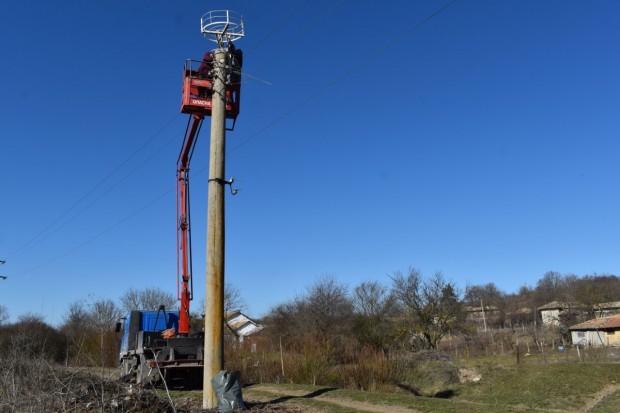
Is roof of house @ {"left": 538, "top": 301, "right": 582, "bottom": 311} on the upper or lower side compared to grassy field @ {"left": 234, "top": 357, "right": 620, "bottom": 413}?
upper

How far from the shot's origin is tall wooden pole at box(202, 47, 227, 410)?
413 inches

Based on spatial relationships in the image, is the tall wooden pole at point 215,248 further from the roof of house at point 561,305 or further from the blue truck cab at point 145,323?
the roof of house at point 561,305

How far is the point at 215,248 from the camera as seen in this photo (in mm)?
10859

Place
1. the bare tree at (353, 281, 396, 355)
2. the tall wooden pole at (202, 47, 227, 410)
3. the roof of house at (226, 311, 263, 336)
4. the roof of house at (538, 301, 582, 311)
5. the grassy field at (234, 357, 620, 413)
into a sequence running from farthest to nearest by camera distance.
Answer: the roof of house at (226, 311, 263, 336) < the roof of house at (538, 301, 582, 311) < the bare tree at (353, 281, 396, 355) < the grassy field at (234, 357, 620, 413) < the tall wooden pole at (202, 47, 227, 410)

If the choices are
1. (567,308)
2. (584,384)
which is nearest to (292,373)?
(584,384)

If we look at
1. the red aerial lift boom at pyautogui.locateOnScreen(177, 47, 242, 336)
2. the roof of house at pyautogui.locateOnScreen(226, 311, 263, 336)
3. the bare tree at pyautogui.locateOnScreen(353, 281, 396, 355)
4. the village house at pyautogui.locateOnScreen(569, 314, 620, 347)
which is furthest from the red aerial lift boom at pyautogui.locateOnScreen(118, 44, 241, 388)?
the roof of house at pyautogui.locateOnScreen(226, 311, 263, 336)

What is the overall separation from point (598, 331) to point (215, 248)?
55378mm

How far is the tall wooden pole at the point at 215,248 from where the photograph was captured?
34.4ft

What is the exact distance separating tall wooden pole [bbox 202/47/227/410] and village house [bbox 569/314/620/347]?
5425 cm

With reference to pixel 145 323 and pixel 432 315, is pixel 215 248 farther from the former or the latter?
pixel 432 315

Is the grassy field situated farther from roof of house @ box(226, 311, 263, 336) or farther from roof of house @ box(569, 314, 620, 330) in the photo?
roof of house @ box(226, 311, 263, 336)

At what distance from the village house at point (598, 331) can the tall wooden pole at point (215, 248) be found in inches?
2136

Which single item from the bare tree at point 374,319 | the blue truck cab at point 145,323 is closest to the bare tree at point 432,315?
the bare tree at point 374,319

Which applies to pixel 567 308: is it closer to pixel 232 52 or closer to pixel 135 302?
pixel 135 302
